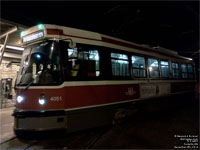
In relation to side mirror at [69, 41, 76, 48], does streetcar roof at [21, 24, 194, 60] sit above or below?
above

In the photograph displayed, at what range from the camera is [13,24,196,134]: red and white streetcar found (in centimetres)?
338

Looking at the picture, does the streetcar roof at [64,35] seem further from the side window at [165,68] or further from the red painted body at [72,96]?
the side window at [165,68]

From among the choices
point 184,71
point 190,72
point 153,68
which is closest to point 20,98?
point 153,68

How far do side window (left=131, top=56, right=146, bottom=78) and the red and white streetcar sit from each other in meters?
0.49

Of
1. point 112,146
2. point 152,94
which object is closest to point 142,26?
point 152,94

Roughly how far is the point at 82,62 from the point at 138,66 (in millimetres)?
2734

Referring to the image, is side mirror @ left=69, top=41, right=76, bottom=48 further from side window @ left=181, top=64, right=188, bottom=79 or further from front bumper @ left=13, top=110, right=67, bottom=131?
side window @ left=181, top=64, right=188, bottom=79

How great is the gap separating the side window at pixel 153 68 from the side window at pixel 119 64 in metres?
1.59

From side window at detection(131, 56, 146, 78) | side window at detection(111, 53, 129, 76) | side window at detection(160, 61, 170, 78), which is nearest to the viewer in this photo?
side window at detection(111, 53, 129, 76)

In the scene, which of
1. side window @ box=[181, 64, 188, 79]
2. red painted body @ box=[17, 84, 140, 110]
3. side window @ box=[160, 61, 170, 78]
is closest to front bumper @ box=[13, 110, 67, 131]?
red painted body @ box=[17, 84, 140, 110]

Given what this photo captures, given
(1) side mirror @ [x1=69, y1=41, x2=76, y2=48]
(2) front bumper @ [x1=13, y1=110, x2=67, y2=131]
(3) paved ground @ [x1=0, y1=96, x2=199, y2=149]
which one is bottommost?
(3) paved ground @ [x1=0, y1=96, x2=199, y2=149]

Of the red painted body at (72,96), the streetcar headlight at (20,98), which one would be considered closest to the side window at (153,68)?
the red painted body at (72,96)

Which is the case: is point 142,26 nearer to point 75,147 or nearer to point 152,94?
point 152,94

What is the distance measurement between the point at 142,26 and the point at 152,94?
25.5ft
